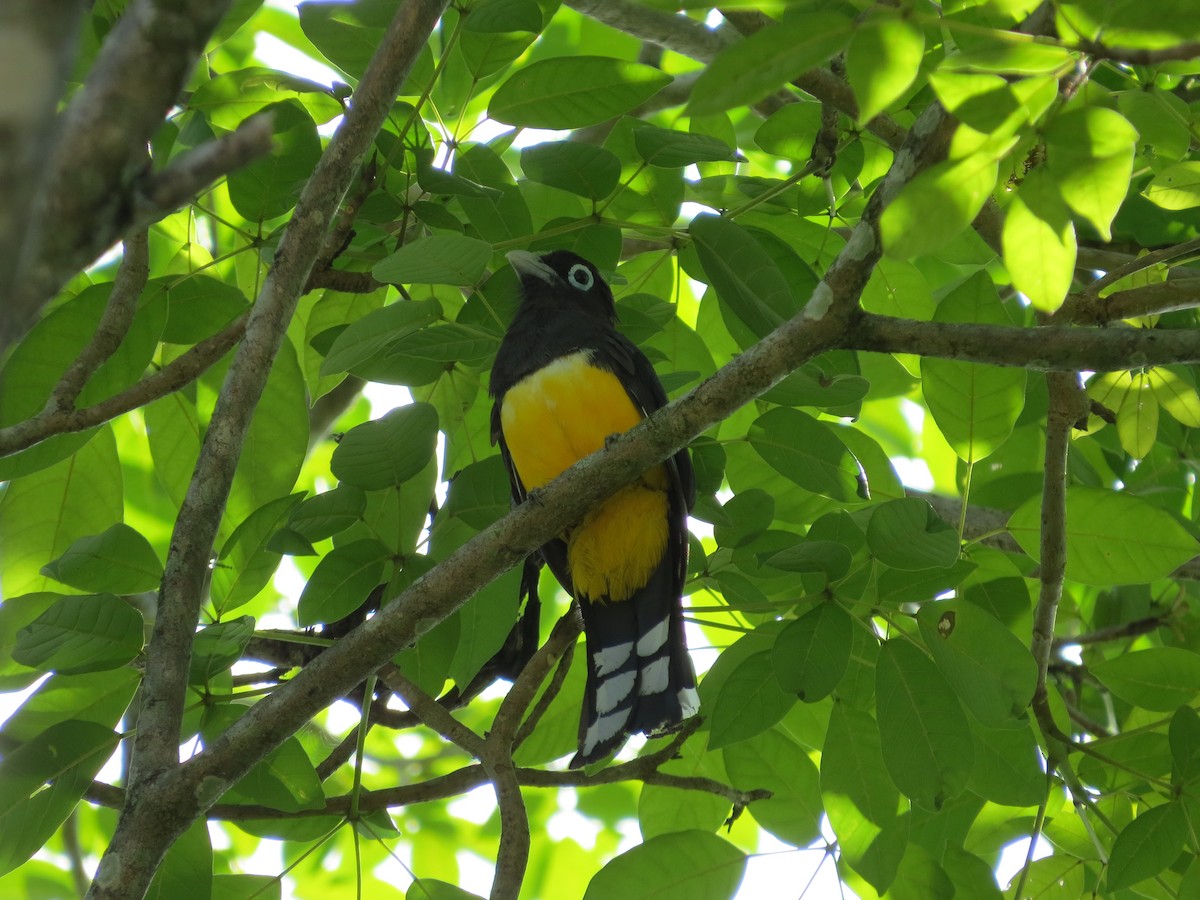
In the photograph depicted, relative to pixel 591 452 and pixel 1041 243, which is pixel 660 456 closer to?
pixel 1041 243

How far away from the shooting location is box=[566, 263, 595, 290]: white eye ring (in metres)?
5.04

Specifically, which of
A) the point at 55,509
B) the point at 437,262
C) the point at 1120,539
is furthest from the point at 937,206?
the point at 55,509

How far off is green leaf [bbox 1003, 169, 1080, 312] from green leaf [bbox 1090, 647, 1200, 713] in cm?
200

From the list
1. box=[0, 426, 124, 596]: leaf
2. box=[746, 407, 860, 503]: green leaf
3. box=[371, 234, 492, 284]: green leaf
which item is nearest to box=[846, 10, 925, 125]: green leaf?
box=[371, 234, 492, 284]: green leaf

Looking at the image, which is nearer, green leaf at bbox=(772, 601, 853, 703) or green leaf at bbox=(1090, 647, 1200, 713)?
green leaf at bbox=(772, 601, 853, 703)

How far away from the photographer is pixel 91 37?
347cm

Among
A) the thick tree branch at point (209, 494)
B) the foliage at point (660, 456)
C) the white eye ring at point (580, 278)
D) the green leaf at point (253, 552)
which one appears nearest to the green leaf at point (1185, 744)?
the foliage at point (660, 456)

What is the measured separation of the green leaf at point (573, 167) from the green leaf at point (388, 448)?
2.57ft

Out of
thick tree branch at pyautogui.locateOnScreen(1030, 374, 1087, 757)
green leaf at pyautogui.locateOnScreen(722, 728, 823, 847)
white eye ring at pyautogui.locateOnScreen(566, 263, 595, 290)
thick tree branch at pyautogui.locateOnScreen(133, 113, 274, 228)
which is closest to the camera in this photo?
thick tree branch at pyautogui.locateOnScreen(133, 113, 274, 228)

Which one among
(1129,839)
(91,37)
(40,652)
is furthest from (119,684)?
(1129,839)

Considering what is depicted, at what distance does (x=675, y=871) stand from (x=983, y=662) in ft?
3.82

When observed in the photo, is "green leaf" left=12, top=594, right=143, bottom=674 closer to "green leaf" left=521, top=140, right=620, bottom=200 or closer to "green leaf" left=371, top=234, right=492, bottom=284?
"green leaf" left=371, top=234, right=492, bottom=284

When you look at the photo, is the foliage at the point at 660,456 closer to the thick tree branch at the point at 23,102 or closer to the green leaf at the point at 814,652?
the green leaf at the point at 814,652

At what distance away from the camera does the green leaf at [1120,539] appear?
3.12 metres
